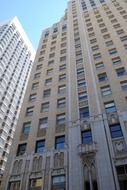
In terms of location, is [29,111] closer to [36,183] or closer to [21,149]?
[21,149]

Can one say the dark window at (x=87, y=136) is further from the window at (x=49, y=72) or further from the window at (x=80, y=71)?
the window at (x=49, y=72)

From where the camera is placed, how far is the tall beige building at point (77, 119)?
18.2 m

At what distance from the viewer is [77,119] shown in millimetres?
23188

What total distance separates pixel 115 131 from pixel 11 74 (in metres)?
63.0

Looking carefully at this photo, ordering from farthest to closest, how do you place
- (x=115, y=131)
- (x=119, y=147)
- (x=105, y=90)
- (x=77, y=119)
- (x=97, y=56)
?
(x=97, y=56) → (x=105, y=90) → (x=77, y=119) → (x=115, y=131) → (x=119, y=147)

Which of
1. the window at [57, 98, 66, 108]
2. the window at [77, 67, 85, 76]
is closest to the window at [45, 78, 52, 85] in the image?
the window at [77, 67, 85, 76]

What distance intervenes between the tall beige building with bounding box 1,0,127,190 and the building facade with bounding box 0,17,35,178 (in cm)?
3088

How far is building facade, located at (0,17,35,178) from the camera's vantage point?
61.5 metres

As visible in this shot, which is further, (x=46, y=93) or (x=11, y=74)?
(x=11, y=74)

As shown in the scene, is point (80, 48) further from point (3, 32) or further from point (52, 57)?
point (3, 32)

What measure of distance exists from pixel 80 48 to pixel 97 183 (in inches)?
1023

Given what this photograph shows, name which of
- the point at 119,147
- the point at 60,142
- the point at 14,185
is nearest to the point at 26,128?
the point at 60,142

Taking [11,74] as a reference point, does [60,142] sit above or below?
below

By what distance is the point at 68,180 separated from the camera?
1802 centimetres
